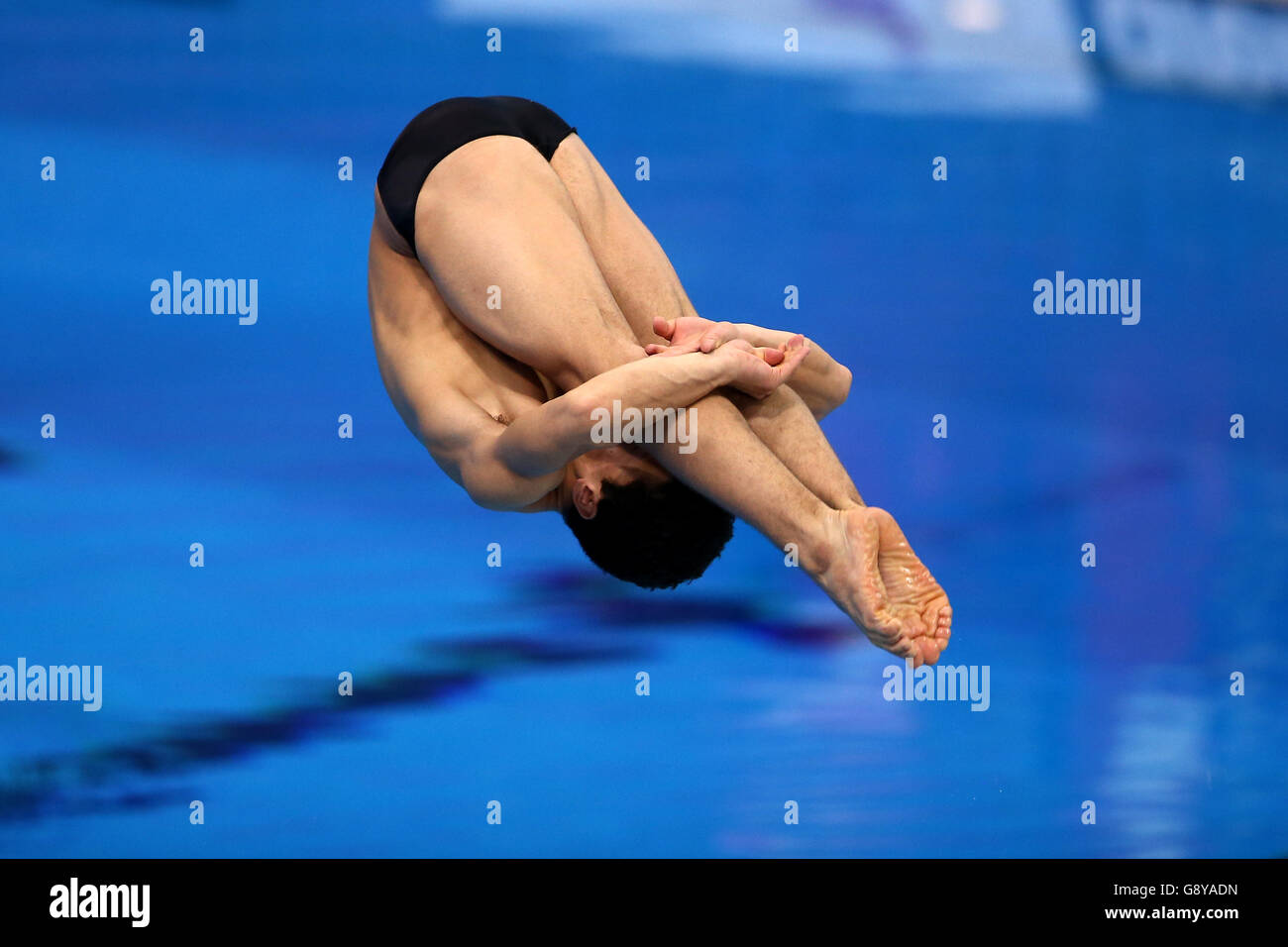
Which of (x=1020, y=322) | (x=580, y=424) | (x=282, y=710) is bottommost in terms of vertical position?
(x=282, y=710)

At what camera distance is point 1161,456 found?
6.52 metres

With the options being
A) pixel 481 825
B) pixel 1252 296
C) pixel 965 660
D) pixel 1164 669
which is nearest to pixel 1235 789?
pixel 1164 669

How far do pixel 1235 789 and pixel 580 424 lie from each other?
4585mm

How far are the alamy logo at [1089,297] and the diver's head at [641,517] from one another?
3351 millimetres

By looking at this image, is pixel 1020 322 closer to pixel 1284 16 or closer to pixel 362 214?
pixel 1284 16

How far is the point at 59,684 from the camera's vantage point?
6.06 m

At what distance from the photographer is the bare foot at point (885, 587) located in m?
2.97

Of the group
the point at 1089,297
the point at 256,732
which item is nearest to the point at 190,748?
the point at 256,732

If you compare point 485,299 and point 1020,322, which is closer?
point 485,299

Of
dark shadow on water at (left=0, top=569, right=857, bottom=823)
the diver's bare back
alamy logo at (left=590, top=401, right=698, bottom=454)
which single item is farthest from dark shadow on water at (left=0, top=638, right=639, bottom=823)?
alamy logo at (left=590, top=401, right=698, bottom=454)
